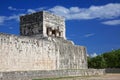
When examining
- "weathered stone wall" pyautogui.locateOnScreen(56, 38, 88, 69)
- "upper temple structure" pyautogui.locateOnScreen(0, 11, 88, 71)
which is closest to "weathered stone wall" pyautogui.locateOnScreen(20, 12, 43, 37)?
"upper temple structure" pyautogui.locateOnScreen(0, 11, 88, 71)

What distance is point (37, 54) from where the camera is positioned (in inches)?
846

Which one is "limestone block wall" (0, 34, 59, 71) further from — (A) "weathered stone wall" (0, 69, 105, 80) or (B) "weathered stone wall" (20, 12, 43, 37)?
(B) "weathered stone wall" (20, 12, 43, 37)

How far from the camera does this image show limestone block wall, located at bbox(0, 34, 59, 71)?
60.3 feet

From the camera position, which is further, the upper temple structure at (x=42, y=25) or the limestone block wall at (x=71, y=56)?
the upper temple structure at (x=42, y=25)

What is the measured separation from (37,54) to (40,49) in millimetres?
612

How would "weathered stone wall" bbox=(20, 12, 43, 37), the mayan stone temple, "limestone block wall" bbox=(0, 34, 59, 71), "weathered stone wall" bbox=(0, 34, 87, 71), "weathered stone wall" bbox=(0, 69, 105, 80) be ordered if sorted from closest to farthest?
"weathered stone wall" bbox=(0, 69, 105, 80)
"limestone block wall" bbox=(0, 34, 59, 71)
"weathered stone wall" bbox=(0, 34, 87, 71)
the mayan stone temple
"weathered stone wall" bbox=(20, 12, 43, 37)

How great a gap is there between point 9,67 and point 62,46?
7427mm

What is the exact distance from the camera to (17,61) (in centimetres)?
1934

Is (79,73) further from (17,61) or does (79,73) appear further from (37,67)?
(17,61)

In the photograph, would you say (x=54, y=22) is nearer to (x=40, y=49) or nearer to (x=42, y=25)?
(x=42, y=25)

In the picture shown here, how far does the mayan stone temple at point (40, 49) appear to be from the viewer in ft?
61.5

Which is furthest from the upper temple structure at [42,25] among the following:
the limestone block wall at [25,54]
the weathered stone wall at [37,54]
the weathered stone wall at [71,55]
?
the limestone block wall at [25,54]

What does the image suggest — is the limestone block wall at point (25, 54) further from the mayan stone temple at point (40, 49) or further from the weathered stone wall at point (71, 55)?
the weathered stone wall at point (71, 55)

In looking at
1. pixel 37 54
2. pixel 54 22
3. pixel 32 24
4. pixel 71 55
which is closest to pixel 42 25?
pixel 32 24
